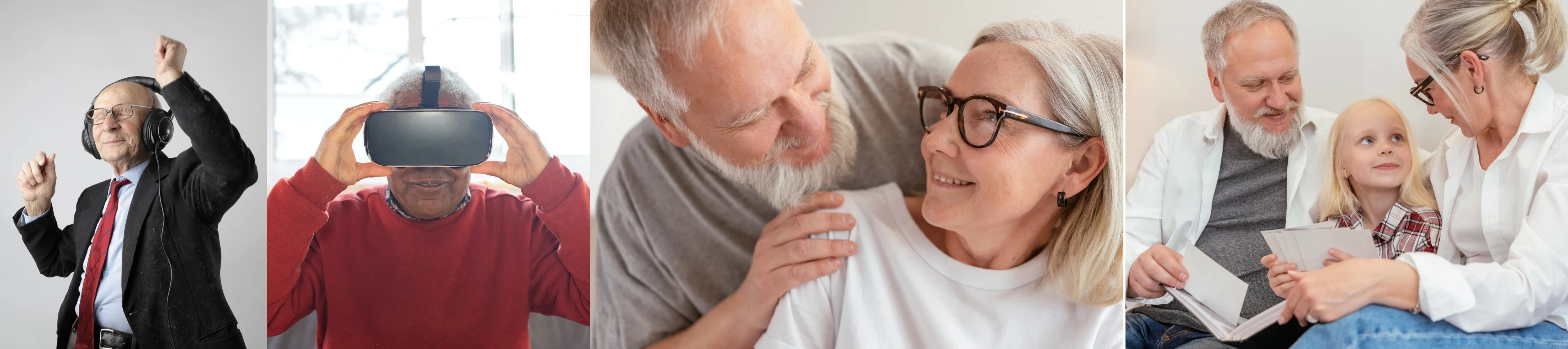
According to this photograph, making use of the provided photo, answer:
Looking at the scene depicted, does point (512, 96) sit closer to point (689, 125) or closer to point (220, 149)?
point (689, 125)

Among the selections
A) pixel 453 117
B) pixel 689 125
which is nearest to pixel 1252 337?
pixel 689 125

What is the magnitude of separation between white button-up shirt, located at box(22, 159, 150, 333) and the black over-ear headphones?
0.07 m

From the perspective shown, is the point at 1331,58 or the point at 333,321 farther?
the point at 333,321

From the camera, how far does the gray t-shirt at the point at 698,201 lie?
6.31 ft

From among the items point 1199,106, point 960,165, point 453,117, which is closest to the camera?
point 960,165

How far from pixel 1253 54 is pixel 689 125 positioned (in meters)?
1.48

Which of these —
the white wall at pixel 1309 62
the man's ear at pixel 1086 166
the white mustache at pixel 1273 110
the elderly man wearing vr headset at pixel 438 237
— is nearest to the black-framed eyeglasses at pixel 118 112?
the elderly man wearing vr headset at pixel 438 237

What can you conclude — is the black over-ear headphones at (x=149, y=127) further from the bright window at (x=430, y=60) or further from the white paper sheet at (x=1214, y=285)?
the white paper sheet at (x=1214, y=285)

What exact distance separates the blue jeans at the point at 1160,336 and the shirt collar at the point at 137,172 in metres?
3.09

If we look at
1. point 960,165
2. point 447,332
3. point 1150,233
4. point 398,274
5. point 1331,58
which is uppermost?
point 1331,58

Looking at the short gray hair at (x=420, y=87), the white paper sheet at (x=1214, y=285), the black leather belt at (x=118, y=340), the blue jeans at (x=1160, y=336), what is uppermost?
the short gray hair at (x=420, y=87)

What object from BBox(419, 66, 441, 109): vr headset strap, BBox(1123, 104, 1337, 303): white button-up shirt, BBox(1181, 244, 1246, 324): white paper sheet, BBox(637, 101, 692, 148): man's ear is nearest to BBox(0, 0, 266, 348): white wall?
BBox(419, 66, 441, 109): vr headset strap

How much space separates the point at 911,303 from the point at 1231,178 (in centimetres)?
91

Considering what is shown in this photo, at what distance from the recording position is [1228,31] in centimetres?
192
